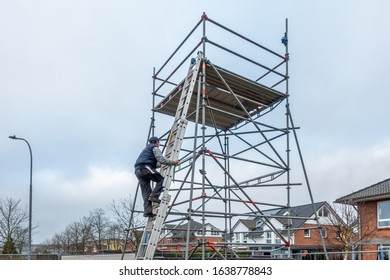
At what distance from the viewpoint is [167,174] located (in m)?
5.83

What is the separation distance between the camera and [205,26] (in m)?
7.14

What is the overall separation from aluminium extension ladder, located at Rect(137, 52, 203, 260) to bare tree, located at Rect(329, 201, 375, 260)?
19973mm

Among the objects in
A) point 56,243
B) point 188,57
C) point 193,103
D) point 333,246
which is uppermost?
point 188,57

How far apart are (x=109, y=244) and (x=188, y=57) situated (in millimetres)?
47631

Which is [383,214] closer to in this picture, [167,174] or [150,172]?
[167,174]

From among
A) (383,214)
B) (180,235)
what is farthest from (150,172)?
(383,214)

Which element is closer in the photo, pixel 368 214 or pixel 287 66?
pixel 287 66

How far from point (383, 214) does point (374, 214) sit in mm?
567

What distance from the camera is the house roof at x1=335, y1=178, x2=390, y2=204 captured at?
21438 mm

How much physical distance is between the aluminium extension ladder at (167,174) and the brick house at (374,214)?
18.6m

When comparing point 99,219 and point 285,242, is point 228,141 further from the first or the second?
point 99,219

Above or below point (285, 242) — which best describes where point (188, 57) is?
above
